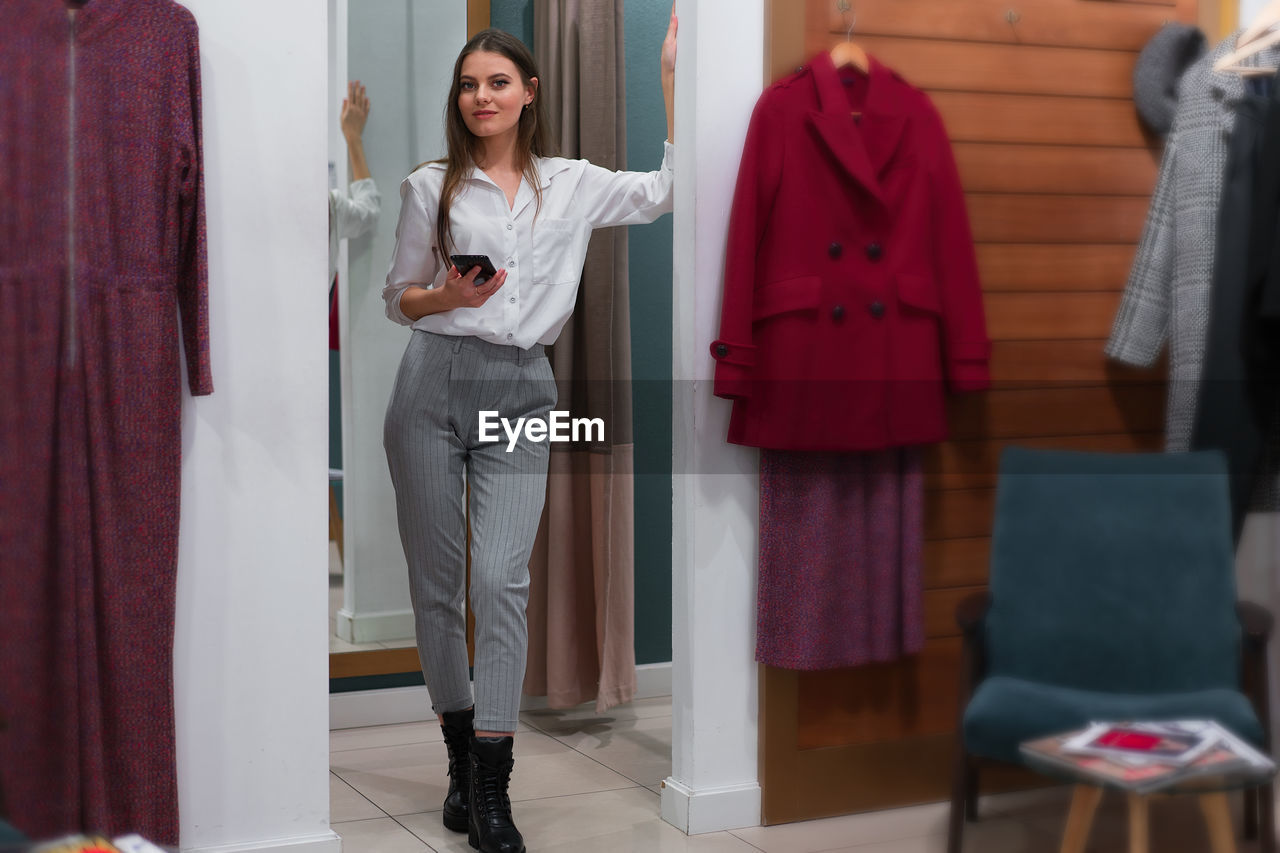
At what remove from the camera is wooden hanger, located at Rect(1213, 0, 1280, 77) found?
121cm

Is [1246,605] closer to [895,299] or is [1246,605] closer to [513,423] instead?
[895,299]

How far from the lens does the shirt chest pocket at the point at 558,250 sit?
2.03m

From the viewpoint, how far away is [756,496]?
6.78ft

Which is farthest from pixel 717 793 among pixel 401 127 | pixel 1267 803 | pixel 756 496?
pixel 401 127

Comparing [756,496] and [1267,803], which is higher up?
[756,496]

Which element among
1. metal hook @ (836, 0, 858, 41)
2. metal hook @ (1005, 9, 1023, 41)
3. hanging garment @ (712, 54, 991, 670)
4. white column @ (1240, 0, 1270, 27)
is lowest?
hanging garment @ (712, 54, 991, 670)

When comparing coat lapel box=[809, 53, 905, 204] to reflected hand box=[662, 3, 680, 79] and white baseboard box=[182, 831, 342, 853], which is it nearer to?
reflected hand box=[662, 3, 680, 79]

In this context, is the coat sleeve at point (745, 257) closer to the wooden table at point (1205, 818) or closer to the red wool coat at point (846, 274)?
the red wool coat at point (846, 274)

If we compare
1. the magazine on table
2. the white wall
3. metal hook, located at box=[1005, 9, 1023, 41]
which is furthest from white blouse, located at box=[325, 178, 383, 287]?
the magazine on table

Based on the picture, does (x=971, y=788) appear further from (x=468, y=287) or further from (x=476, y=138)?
(x=476, y=138)

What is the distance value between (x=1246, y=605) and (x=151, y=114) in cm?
146

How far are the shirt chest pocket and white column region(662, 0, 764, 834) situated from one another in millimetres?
170

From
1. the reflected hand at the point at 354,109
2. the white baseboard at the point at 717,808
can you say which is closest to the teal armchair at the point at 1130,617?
the white baseboard at the point at 717,808

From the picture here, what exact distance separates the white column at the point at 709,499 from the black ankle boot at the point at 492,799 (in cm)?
30
